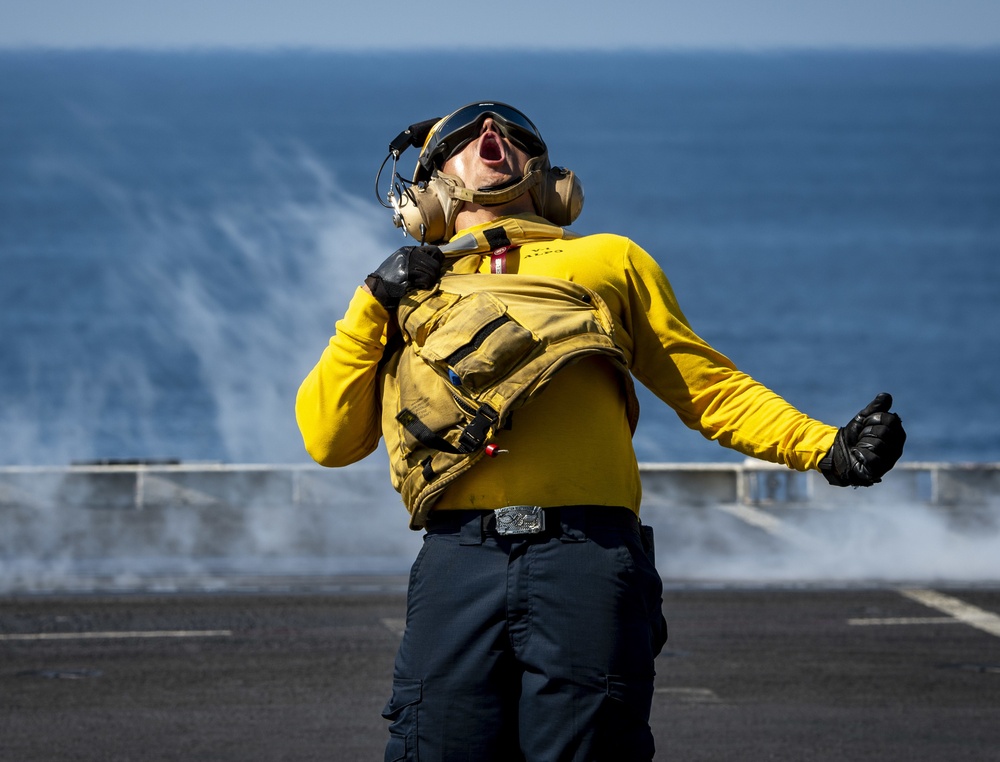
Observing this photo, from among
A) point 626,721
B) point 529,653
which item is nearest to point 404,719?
point 529,653

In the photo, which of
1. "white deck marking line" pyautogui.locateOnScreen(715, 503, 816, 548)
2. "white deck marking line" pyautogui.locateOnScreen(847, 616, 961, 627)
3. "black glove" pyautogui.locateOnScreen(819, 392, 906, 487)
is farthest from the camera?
"white deck marking line" pyautogui.locateOnScreen(715, 503, 816, 548)

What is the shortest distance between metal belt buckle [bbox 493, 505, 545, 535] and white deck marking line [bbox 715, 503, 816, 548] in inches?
439

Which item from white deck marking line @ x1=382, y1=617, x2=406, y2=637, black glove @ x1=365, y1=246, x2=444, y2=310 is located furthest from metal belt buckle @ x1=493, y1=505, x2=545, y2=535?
white deck marking line @ x1=382, y1=617, x2=406, y2=637

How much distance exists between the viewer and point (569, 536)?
3359mm

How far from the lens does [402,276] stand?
3480 millimetres

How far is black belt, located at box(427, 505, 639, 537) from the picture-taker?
335 cm

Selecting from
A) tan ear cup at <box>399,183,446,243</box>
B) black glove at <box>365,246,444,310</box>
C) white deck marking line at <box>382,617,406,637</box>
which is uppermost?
tan ear cup at <box>399,183,446,243</box>

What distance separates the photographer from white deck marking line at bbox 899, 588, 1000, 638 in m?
10.2

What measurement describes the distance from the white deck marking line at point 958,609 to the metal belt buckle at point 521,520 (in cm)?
713

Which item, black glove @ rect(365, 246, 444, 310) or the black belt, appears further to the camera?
black glove @ rect(365, 246, 444, 310)

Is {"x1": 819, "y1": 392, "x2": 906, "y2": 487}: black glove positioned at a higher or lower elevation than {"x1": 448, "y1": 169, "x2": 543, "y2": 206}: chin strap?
lower

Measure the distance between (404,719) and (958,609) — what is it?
8230 millimetres

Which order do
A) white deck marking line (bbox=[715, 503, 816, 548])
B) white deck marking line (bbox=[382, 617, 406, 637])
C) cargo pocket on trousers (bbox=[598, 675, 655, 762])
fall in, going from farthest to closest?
white deck marking line (bbox=[715, 503, 816, 548]), white deck marking line (bbox=[382, 617, 406, 637]), cargo pocket on trousers (bbox=[598, 675, 655, 762])

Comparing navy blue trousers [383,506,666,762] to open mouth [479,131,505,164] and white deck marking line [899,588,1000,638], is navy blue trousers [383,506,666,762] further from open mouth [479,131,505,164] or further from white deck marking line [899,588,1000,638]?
white deck marking line [899,588,1000,638]
